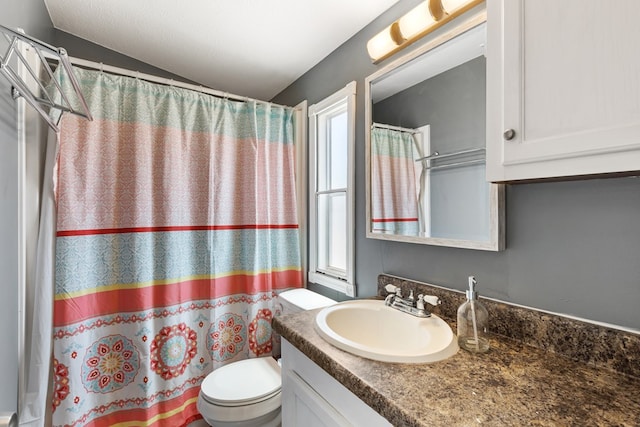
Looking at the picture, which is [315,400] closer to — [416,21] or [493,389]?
[493,389]

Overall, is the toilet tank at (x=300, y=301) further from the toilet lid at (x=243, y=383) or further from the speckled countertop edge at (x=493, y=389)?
the speckled countertop edge at (x=493, y=389)

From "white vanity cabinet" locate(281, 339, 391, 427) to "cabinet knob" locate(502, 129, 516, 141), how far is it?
28.5 inches

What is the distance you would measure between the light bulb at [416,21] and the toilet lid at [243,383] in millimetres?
1677

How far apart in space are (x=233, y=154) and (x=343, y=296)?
42.7 inches

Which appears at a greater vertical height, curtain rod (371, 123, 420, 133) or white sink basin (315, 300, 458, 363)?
curtain rod (371, 123, 420, 133)

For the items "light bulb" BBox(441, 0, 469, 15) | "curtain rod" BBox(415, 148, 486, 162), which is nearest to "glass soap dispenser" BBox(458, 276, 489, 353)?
"curtain rod" BBox(415, 148, 486, 162)

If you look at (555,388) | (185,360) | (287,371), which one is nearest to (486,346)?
(555,388)

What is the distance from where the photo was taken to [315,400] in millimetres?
899

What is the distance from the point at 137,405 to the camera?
1.58 meters

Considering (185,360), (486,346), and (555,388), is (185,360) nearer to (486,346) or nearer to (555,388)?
(486,346)

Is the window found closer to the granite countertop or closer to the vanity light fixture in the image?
the vanity light fixture

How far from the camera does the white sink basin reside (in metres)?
0.83

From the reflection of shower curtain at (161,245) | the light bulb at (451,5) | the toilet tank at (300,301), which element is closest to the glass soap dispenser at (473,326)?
the toilet tank at (300,301)

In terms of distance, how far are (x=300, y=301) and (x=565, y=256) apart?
1255 mm
